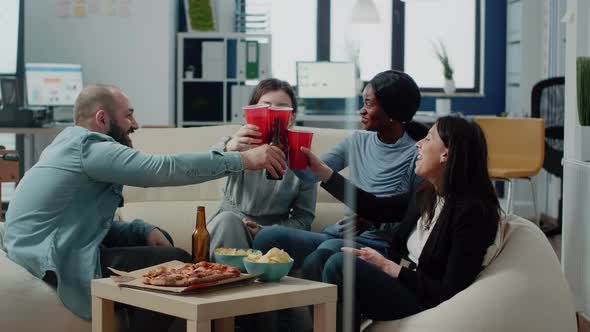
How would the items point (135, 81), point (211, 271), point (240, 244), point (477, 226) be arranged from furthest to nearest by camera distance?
point (135, 81)
point (240, 244)
point (477, 226)
point (211, 271)

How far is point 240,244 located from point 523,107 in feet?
16.1

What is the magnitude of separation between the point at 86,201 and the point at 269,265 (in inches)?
25.8

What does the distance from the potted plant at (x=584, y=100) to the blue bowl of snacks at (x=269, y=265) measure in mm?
1401

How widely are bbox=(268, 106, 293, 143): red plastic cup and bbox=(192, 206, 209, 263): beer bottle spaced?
302 millimetres

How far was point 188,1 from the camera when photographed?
23.9 ft

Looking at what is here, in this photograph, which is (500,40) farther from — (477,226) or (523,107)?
(477,226)

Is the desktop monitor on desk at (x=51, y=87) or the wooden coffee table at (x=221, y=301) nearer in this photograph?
the wooden coffee table at (x=221, y=301)

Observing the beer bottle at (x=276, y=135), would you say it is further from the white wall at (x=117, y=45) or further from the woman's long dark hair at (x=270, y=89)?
the white wall at (x=117, y=45)

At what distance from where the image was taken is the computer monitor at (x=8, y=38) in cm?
634

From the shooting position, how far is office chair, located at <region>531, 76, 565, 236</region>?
5.92 m

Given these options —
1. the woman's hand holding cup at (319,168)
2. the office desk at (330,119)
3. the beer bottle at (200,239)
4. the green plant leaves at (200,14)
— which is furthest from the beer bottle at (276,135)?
the green plant leaves at (200,14)

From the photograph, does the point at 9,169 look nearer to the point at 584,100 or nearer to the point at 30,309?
the point at 30,309

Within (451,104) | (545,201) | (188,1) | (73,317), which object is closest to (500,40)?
(451,104)

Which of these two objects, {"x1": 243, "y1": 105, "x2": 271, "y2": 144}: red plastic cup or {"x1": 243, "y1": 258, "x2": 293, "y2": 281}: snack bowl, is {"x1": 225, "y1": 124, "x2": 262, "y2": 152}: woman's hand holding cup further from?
{"x1": 243, "y1": 258, "x2": 293, "y2": 281}: snack bowl
